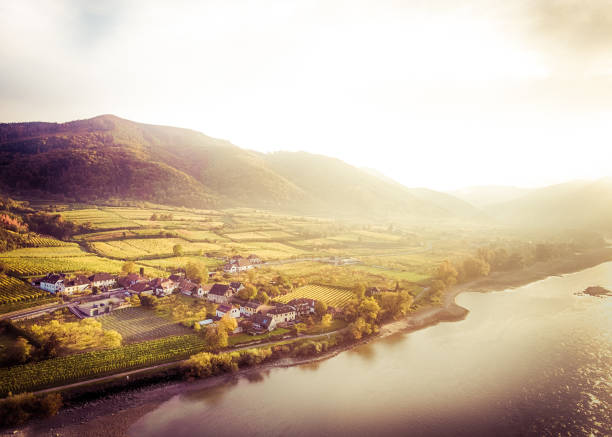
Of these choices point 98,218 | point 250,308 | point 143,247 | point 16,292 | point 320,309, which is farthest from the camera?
→ point 98,218

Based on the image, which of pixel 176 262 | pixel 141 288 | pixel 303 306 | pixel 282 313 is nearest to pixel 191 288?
pixel 141 288

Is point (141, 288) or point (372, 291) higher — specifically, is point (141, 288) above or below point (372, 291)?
below

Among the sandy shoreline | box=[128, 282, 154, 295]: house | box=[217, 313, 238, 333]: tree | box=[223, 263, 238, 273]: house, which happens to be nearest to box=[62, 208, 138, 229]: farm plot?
box=[223, 263, 238, 273]: house

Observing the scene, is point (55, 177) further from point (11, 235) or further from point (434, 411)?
point (434, 411)

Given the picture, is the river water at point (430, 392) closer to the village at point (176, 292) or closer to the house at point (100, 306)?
the village at point (176, 292)

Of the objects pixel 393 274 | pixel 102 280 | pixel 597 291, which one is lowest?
pixel 102 280

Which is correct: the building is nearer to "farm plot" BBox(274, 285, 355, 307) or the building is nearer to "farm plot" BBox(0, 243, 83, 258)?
"farm plot" BBox(0, 243, 83, 258)

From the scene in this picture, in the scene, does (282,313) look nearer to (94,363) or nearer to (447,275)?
(94,363)

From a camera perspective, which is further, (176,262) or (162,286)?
(176,262)
